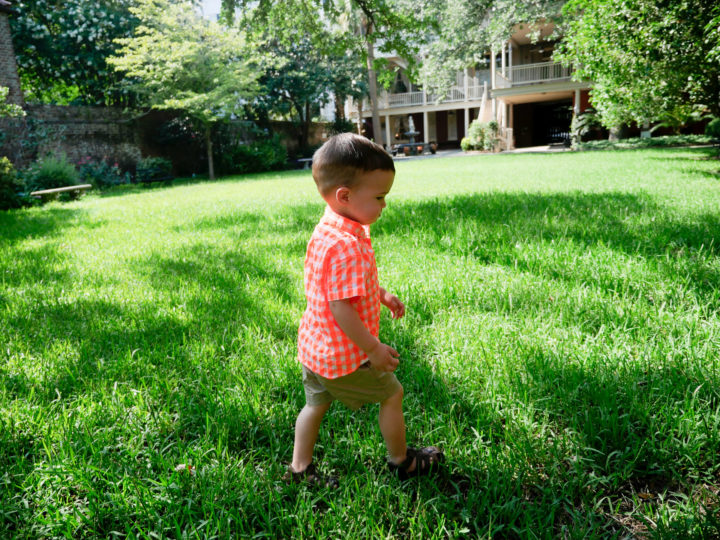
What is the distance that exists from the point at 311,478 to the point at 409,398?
60 centimetres

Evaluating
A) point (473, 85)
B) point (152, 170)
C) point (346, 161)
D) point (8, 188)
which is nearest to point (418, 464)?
point (346, 161)

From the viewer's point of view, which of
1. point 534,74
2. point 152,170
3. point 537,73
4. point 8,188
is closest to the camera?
point 8,188

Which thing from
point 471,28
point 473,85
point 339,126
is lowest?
point 339,126

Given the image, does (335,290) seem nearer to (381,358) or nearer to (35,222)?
(381,358)

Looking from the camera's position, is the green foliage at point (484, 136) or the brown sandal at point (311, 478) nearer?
the brown sandal at point (311, 478)

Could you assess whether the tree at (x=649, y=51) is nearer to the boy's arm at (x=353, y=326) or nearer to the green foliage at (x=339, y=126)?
the boy's arm at (x=353, y=326)

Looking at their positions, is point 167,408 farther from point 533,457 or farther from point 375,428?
point 533,457

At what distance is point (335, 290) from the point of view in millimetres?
1365

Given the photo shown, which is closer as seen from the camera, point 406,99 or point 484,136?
point 484,136

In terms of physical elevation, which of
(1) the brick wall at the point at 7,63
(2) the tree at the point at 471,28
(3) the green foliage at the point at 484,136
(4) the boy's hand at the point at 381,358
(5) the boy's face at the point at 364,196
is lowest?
(4) the boy's hand at the point at 381,358

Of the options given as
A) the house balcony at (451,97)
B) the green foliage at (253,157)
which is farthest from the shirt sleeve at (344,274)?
the house balcony at (451,97)

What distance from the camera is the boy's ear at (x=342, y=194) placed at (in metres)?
1.45

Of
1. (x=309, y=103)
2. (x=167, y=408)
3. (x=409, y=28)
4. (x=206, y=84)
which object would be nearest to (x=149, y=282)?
(x=167, y=408)

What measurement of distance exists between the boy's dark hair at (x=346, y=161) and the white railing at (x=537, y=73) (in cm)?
2776
